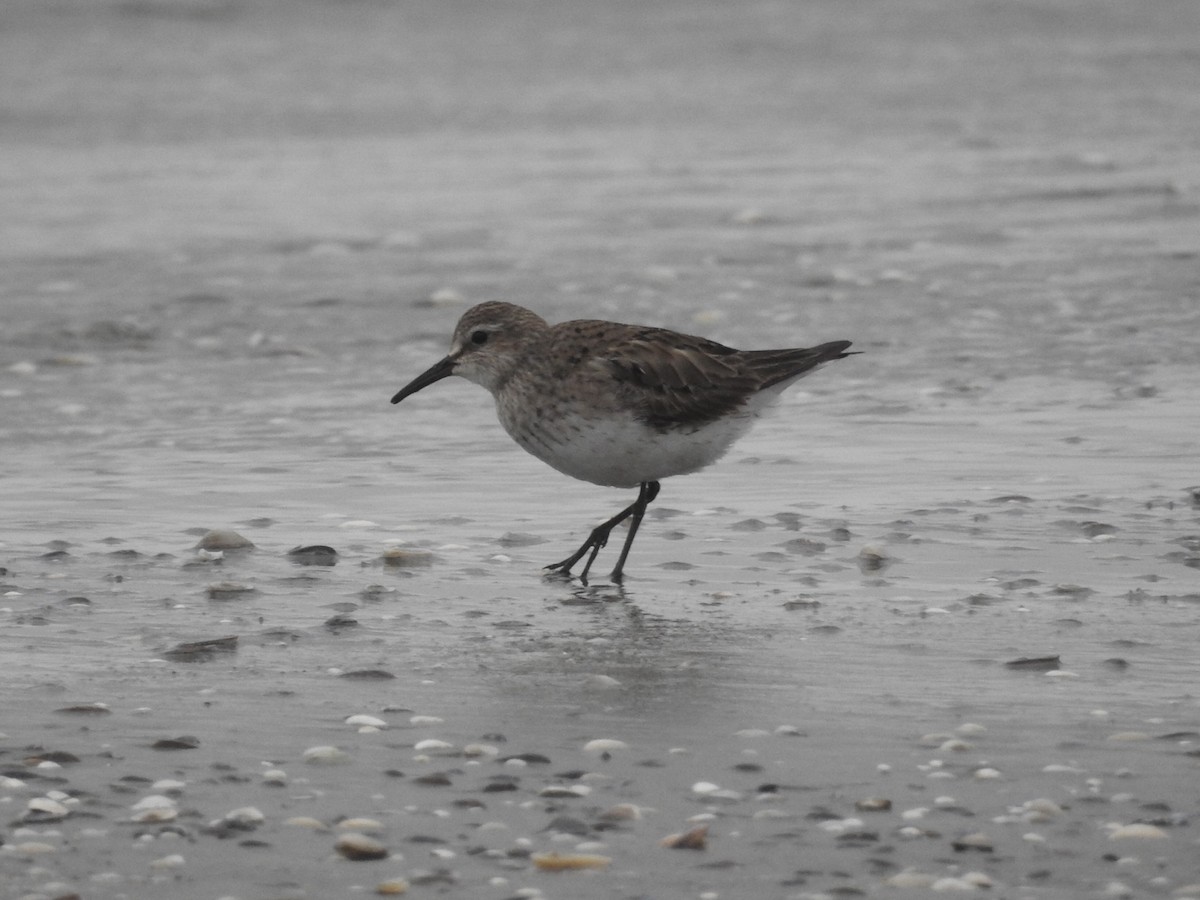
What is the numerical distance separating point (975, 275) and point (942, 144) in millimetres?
7093

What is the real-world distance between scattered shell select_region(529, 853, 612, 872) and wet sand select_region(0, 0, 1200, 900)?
0.05 metres

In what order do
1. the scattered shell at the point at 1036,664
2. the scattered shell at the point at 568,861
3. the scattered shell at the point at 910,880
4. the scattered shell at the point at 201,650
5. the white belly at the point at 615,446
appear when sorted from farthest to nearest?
the white belly at the point at 615,446 → the scattered shell at the point at 201,650 → the scattered shell at the point at 1036,664 → the scattered shell at the point at 568,861 → the scattered shell at the point at 910,880

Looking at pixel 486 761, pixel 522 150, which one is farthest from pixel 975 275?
pixel 486 761

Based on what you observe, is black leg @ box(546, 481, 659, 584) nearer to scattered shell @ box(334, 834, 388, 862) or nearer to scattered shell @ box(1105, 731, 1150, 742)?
scattered shell @ box(1105, 731, 1150, 742)

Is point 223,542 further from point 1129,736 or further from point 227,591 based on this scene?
point 1129,736

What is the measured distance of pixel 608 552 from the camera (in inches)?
305

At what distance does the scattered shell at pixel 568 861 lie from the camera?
4.44m

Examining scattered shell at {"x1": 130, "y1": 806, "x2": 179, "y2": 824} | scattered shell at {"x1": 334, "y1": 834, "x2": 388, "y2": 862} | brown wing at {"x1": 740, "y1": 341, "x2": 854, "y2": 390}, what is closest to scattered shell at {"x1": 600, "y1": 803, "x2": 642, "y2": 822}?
scattered shell at {"x1": 334, "y1": 834, "x2": 388, "y2": 862}

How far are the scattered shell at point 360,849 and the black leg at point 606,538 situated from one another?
264 centimetres

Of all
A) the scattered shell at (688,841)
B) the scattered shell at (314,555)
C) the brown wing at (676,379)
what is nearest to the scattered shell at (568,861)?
the scattered shell at (688,841)

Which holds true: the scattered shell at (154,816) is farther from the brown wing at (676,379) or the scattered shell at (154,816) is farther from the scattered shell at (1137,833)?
the brown wing at (676,379)

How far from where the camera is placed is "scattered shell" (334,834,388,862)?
4.50 metres

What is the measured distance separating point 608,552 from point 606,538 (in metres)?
0.39

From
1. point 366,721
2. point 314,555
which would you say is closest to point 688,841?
point 366,721
